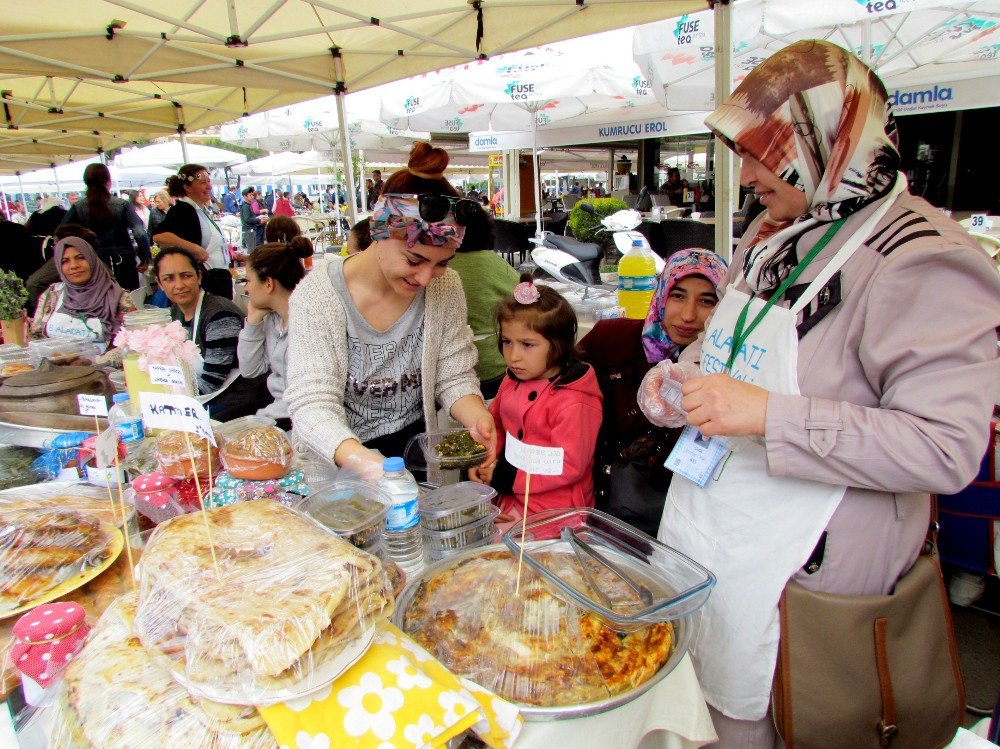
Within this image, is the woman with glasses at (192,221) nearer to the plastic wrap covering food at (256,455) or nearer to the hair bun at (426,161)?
the plastic wrap covering food at (256,455)

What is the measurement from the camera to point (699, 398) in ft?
3.80

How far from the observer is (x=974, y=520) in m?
2.38

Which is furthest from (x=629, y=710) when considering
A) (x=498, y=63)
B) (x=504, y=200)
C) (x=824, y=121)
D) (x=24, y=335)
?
(x=504, y=200)

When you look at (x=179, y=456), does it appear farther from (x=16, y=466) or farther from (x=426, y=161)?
(x=426, y=161)

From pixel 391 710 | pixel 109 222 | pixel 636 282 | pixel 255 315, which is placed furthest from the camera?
pixel 109 222

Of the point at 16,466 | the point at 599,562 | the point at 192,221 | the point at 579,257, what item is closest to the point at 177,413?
the point at 599,562

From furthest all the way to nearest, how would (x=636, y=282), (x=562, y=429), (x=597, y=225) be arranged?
(x=597, y=225), (x=636, y=282), (x=562, y=429)

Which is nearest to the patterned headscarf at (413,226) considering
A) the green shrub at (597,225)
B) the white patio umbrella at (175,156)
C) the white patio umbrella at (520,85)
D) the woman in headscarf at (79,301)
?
the woman in headscarf at (79,301)

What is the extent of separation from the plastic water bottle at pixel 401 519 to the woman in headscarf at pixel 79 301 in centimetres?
343

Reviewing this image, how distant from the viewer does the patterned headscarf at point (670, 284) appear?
200 centimetres

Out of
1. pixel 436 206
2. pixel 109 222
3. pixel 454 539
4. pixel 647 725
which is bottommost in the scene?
pixel 647 725

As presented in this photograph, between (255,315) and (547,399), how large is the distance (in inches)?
63.3

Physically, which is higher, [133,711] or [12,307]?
[12,307]

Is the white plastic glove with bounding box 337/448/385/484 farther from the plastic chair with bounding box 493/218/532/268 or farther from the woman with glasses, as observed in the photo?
the plastic chair with bounding box 493/218/532/268
